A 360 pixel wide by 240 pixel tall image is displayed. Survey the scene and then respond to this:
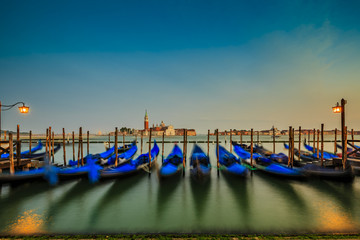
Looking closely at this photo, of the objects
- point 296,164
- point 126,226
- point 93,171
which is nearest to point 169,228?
point 126,226

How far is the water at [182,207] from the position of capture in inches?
184

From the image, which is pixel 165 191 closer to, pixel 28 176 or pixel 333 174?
pixel 28 176

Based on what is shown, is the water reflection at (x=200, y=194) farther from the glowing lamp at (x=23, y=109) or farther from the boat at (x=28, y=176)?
the glowing lamp at (x=23, y=109)

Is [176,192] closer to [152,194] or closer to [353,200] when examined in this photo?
[152,194]

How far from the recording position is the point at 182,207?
19.4ft

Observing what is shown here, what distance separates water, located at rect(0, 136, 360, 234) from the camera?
4.67 m

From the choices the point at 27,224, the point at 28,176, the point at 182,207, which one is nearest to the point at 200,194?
the point at 182,207

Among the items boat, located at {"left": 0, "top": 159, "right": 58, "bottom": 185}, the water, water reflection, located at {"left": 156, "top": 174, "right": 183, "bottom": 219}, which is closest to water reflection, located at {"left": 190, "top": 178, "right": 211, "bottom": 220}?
the water

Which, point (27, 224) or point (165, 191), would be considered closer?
point (27, 224)

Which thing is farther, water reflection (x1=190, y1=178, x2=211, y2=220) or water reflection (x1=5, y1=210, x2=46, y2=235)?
water reflection (x1=190, y1=178, x2=211, y2=220)

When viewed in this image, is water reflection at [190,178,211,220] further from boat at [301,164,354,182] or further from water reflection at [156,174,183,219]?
boat at [301,164,354,182]

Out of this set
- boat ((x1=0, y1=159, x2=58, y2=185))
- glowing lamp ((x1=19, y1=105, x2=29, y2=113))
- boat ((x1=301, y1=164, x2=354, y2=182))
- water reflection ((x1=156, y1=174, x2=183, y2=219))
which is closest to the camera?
water reflection ((x1=156, y1=174, x2=183, y2=219))

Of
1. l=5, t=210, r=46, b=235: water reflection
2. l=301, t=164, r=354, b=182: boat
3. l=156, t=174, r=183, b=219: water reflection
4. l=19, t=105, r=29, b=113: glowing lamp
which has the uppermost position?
l=19, t=105, r=29, b=113: glowing lamp

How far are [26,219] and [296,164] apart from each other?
474 inches
